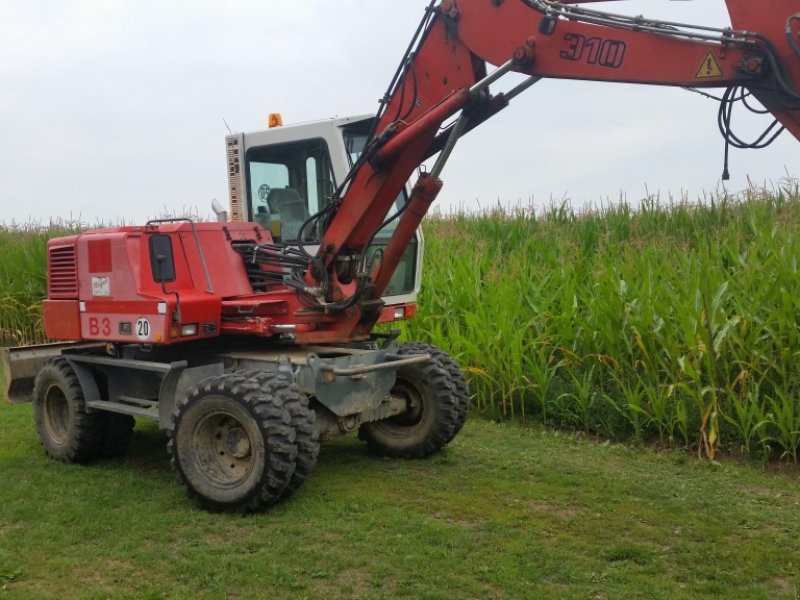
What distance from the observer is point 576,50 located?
4832mm

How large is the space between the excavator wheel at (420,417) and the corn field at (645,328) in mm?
1401

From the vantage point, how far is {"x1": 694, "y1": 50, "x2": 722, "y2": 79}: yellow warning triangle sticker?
4.30m

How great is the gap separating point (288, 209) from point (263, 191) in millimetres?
299

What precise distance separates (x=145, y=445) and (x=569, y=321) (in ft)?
12.5

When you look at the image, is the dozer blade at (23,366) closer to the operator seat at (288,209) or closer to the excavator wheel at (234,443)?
the operator seat at (288,209)

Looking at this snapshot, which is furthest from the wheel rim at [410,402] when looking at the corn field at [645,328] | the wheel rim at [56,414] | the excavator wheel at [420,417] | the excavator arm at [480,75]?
the wheel rim at [56,414]

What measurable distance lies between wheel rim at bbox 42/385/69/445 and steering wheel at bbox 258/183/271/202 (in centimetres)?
217

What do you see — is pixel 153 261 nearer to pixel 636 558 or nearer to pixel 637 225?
pixel 636 558

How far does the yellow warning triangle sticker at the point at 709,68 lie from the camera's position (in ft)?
14.1

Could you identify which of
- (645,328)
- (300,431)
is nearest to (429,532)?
(300,431)

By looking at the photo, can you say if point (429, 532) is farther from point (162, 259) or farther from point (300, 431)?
point (162, 259)

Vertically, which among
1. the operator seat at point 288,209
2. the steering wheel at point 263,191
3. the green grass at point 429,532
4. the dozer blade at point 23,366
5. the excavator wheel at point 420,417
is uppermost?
the steering wheel at point 263,191

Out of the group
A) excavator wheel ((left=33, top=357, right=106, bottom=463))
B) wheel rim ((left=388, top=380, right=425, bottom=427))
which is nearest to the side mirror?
excavator wheel ((left=33, top=357, right=106, bottom=463))

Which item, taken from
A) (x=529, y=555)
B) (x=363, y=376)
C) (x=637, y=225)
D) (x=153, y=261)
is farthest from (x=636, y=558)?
(x=637, y=225)
